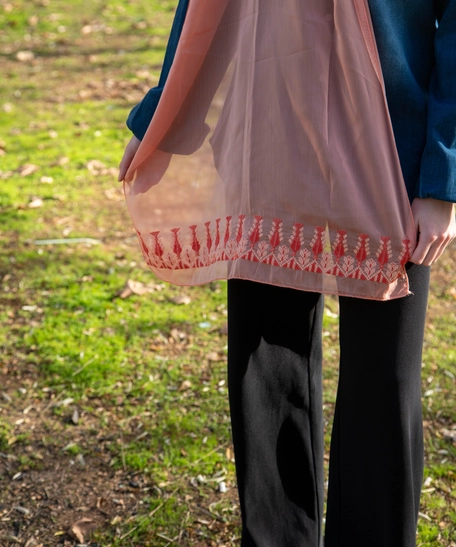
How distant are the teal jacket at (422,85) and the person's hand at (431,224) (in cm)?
3

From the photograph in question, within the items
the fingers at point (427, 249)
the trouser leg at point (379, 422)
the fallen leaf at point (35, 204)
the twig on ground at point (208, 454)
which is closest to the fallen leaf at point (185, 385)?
the twig on ground at point (208, 454)

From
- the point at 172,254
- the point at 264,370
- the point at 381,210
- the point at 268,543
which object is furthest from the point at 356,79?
the point at 268,543

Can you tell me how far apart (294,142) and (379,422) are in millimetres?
641

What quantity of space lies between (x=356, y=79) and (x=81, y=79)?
5.68 m

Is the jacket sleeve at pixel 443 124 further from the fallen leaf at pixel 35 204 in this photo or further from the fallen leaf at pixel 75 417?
the fallen leaf at pixel 35 204

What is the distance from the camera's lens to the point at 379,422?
151cm

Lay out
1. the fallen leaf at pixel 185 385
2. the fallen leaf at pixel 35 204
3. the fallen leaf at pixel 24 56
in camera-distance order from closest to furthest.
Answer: the fallen leaf at pixel 185 385 → the fallen leaf at pixel 35 204 → the fallen leaf at pixel 24 56

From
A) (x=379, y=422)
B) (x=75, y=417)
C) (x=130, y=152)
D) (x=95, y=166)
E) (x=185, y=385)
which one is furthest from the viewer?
(x=95, y=166)

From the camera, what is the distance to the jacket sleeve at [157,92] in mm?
1524

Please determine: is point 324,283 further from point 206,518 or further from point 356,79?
point 206,518

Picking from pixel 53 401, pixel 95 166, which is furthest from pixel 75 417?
pixel 95 166

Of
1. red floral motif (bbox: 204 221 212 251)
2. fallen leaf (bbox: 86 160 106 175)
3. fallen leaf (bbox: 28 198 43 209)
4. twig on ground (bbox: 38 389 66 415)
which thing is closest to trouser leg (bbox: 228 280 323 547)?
red floral motif (bbox: 204 221 212 251)

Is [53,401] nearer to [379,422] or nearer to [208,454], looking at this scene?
[208,454]

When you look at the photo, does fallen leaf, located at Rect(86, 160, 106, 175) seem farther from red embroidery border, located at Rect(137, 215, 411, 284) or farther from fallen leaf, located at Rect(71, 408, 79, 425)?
red embroidery border, located at Rect(137, 215, 411, 284)
